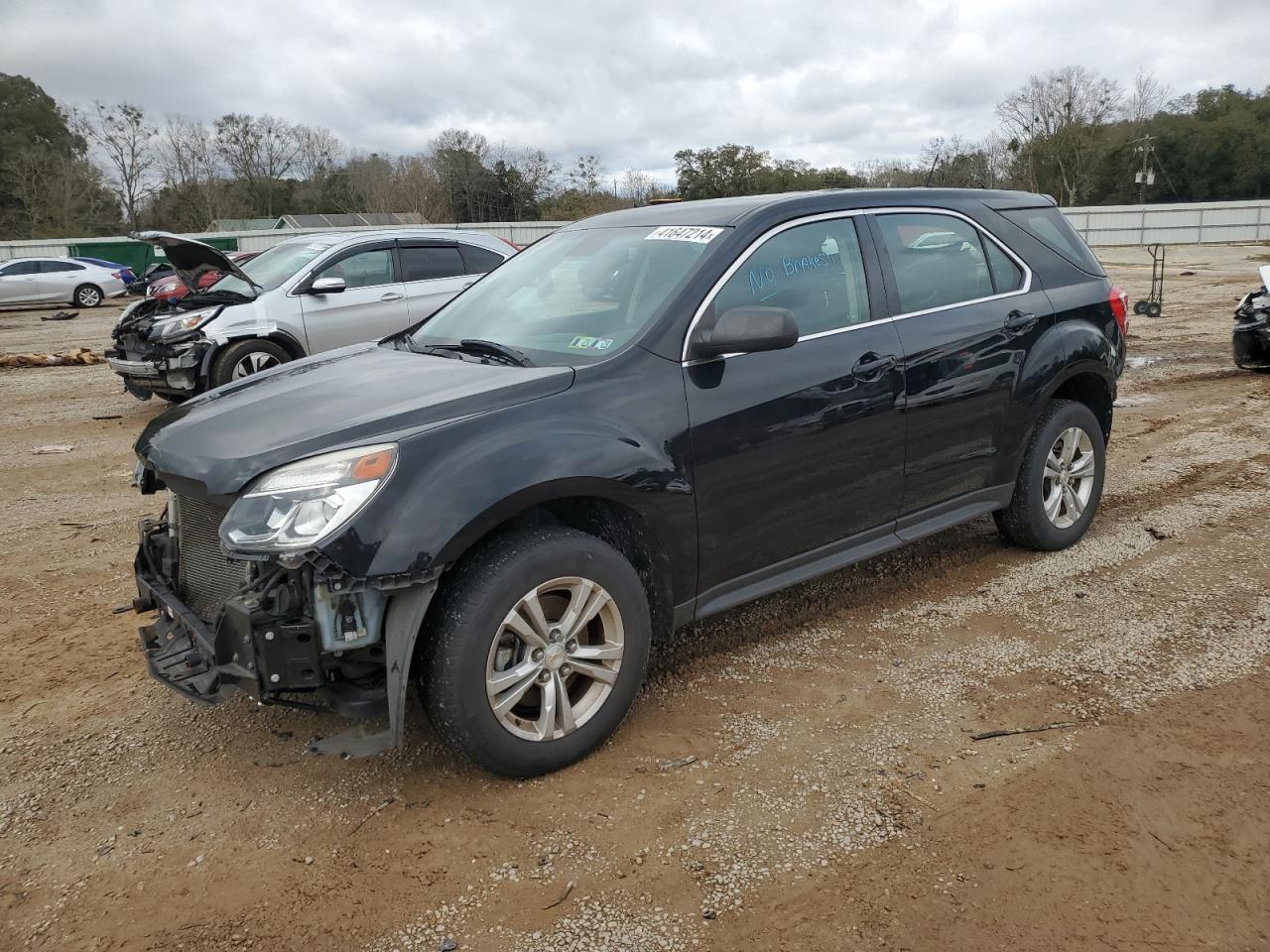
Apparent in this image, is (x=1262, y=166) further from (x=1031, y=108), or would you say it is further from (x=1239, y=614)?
(x=1239, y=614)

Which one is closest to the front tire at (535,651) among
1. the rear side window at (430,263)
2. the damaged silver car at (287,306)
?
the damaged silver car at (287,306)

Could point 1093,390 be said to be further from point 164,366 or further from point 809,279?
point 164,366

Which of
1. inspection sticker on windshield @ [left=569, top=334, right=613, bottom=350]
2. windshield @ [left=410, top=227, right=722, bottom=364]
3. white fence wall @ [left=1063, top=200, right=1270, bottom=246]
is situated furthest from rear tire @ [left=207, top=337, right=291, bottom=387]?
white fence wall @ [left=1063, top=200, right=1270, bottom=246]

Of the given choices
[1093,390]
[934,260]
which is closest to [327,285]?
[934,260]

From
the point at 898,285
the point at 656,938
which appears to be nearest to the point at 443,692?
the point at 656,938

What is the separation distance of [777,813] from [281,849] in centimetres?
152

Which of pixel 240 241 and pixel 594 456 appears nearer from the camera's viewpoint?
pixel 594 456

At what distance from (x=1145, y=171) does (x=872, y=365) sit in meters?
59.7

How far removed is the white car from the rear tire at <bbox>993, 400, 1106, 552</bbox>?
89.3ft

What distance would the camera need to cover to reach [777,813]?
2941 mm

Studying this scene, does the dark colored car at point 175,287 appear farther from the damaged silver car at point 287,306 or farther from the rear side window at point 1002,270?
the rear side window at point 1002,270

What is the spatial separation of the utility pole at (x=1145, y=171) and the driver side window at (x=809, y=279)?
191 feet

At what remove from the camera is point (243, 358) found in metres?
8.98

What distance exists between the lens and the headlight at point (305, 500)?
274cm
